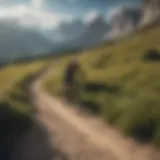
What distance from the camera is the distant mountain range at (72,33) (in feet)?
10.8

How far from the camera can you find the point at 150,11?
11.0 feet

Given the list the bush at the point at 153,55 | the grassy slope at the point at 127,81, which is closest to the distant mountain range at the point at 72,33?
the grassy slope at the point at 127,81

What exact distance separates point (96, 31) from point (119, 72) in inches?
18.4

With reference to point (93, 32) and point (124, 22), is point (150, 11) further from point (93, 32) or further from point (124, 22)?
point (93, 32)

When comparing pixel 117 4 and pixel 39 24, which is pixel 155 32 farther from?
pixel 39 24

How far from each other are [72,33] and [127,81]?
0.72 metres

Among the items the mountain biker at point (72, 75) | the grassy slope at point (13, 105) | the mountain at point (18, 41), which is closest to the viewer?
the grassy slope at point (13, 105)

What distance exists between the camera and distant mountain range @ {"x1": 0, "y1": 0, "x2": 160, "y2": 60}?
3.28m

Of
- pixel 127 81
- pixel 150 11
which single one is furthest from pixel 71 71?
pixel 150 11

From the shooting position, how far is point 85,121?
3256 mm

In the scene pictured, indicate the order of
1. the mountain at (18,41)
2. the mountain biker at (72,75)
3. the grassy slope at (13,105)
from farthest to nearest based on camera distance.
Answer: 1. the mountain biker at (72,75)
2. the mountain at (18,41)
3. the grassy slope at (13,105)

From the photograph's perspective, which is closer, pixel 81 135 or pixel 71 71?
pixel 81 135

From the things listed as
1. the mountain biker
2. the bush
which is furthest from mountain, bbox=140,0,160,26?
the mountain biker

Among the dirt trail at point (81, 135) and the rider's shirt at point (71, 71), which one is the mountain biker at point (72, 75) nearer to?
the rider's shirt at point (71, 71)
